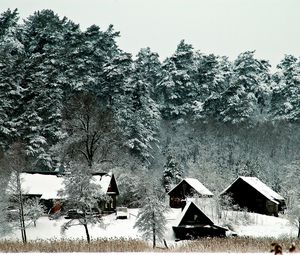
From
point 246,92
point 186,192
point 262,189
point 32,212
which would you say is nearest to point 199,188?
point 186,192

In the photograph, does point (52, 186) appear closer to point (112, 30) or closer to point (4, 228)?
point (4, 228)

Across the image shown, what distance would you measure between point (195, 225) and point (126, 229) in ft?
20.3

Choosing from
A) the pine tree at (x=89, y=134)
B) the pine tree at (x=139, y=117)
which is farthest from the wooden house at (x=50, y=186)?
the pine tree at (x=139, y=117)

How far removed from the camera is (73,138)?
55.8 meters

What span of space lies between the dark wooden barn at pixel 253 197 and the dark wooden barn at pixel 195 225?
15187 mm

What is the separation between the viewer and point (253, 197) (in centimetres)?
5978

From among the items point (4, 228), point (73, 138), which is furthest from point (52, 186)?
point (4, 228)

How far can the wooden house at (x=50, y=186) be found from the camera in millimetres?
48125

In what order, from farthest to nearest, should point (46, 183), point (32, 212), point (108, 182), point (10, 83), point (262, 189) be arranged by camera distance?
point (10, 83) → point (262, 189) → point (108, 182) → point (46, 183) → point (32, 212)

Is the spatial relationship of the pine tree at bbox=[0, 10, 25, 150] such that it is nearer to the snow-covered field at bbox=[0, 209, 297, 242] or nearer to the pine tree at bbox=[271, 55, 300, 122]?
the snow-covered field at bbox=[0, 209, 297, 242]

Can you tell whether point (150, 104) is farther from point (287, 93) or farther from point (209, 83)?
point (287, 93)

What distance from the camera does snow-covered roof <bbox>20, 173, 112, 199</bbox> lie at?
4866 centimetres

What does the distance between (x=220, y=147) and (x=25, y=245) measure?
203 ft

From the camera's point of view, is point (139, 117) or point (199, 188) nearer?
point (199, 188)
